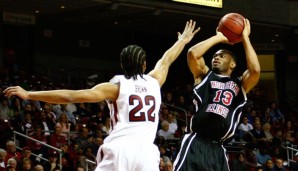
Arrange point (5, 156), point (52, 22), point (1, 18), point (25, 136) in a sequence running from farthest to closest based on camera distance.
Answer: point (52, 22), point (1, 18), point (25, 136), point (5, 156)

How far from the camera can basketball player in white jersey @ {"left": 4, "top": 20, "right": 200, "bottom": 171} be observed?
5645 mm

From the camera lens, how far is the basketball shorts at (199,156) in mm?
7039

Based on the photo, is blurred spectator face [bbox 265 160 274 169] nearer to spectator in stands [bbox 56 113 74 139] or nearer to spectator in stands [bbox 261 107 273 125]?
spectator in stands [bbox 56 113 74 139]

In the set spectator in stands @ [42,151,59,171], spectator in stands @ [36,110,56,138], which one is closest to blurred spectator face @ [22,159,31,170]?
spectator in stands @ [42,151,59,171]

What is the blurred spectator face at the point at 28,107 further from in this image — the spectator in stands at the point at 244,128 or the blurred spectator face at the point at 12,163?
the spectator in stands at the point at 244,128

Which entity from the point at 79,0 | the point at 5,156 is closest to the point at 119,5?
the point at 79,0

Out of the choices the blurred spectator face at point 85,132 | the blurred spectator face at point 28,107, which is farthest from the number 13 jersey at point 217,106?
the blurred spectator face at point 28,107

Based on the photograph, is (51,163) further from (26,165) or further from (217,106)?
(217,106)

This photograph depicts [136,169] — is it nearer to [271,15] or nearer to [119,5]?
[119,5]

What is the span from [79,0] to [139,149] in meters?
15.4

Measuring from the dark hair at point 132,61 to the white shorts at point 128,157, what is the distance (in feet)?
1.99

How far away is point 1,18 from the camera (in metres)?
23.2

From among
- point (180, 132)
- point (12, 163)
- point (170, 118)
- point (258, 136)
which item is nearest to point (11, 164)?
point (12, 163)

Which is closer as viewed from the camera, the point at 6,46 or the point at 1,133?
the point at 1,133
